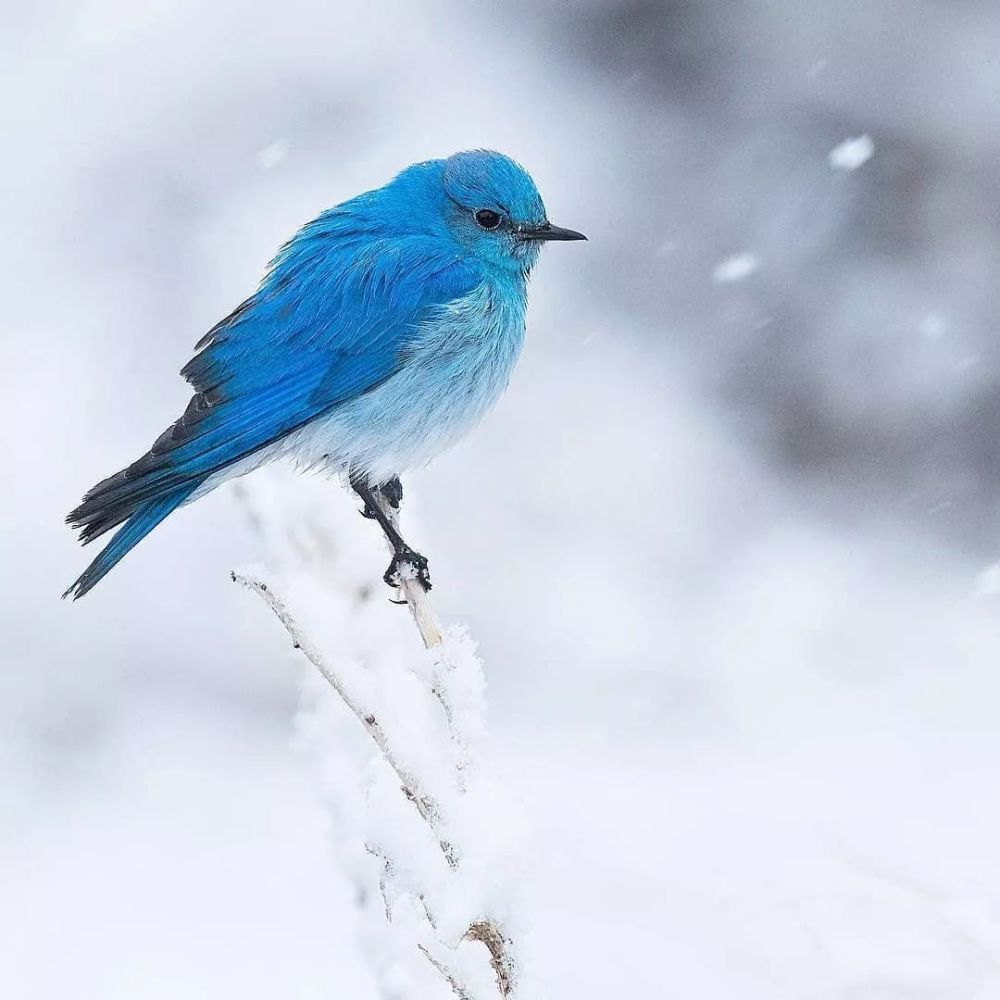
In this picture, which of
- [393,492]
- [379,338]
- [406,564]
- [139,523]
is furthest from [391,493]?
[139,523]

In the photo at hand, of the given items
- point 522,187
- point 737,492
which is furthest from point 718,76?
point 522,187

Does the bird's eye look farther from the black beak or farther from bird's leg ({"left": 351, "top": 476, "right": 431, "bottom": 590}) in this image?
bird's leg ({"left": 351, "top": 476, "right": 431, "bottom": 590})

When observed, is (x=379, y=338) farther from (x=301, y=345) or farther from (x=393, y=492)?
(x=393, y=492)

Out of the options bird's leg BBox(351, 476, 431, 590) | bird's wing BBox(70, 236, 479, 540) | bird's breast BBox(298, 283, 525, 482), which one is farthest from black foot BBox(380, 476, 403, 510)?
bird's wing BBox(70, 236, 479, 540)

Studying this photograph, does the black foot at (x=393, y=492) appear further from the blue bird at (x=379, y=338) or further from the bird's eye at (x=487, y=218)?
the bird's eye at (x=487, y=218)

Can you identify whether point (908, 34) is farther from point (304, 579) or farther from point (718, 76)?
point (304, 579)

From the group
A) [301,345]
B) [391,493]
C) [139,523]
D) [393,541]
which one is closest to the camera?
[139,523]
